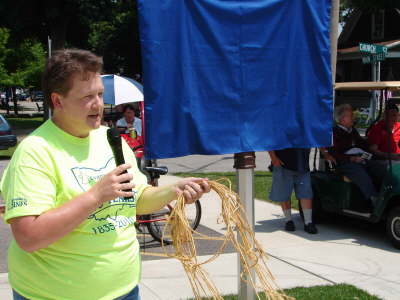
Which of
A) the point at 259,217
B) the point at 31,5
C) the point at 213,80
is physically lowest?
the point at 259,217

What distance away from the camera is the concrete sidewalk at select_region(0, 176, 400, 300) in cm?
538

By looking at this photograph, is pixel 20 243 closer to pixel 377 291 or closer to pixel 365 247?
pixel 377 291

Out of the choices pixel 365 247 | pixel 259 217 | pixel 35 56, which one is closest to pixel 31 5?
pixel 35 56

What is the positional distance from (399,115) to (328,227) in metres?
1.84

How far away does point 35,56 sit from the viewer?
44625 millimetres

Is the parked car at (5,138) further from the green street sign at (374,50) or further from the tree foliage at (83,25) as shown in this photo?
the green street sign at (374,50)

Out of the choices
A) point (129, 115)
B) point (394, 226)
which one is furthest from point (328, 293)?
point (129, 115)

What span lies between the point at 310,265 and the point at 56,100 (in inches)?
173

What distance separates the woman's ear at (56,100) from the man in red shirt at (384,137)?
5.93 meters

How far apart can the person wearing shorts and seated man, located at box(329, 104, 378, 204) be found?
0.43 meters

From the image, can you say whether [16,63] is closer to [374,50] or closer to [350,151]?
[374,50]

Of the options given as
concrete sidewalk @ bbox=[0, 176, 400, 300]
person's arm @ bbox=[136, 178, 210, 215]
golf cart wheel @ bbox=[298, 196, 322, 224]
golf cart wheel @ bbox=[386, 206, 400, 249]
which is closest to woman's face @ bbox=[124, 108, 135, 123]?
concrete sidewalk @ bbox=[0, 176, 400, 300]

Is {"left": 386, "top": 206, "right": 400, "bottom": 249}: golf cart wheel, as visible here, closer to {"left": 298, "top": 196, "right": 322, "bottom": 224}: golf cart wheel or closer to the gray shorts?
the gray shorts

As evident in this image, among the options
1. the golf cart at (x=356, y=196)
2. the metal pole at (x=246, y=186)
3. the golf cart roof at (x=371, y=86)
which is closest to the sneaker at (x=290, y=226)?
the golf cart at (x=356, y=196)
